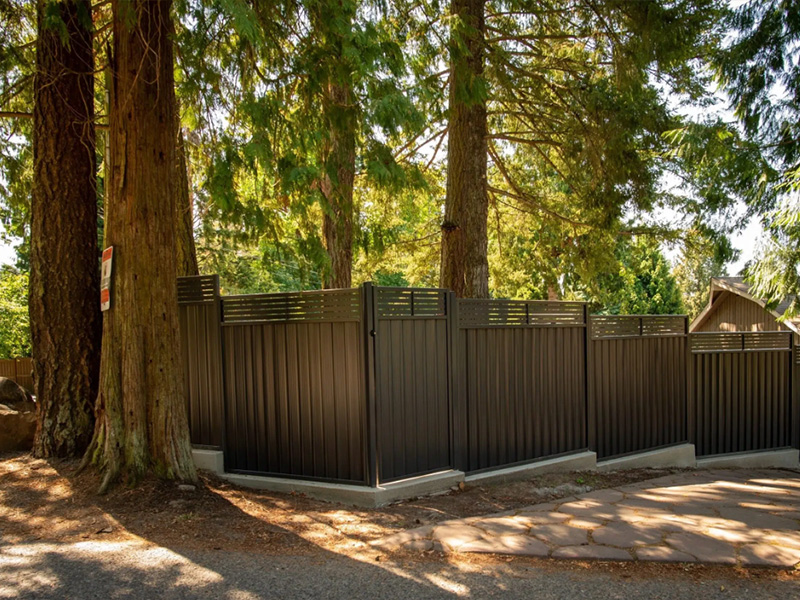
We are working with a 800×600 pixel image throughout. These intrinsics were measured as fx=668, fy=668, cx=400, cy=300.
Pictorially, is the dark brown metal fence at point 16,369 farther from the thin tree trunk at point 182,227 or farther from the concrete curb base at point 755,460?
the concrete curb base at point 755,460

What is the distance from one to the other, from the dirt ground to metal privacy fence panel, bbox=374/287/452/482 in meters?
0.42

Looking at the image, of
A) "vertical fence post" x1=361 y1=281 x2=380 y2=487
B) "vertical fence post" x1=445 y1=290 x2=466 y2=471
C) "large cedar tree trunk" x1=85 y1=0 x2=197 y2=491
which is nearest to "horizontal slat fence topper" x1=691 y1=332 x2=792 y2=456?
"vertical fence post" x1=445 y1=290 x2=466 y2=471

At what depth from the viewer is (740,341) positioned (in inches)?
423

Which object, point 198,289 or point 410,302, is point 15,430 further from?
point 410,302

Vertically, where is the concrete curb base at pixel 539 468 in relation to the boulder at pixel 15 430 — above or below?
below

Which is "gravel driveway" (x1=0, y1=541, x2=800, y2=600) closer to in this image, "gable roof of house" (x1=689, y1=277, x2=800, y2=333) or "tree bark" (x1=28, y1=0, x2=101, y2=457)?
"tree bark" (x1=28, y1=0, x2=101, y2=457)

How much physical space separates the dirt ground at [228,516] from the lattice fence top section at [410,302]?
1784 mm

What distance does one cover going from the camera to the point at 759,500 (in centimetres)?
665

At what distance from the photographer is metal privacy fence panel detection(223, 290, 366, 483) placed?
6281mm

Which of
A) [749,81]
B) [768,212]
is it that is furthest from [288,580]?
[749,81]

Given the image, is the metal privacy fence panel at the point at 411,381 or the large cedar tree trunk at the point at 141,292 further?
the metal privacy fence panel at the point at 411,381

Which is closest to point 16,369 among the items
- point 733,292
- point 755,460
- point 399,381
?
point 399,381

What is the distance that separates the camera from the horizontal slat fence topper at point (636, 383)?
8758 mm

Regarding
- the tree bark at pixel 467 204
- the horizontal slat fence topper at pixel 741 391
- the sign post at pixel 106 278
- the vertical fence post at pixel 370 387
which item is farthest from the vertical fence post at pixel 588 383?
the sign post at pixel 106 278
